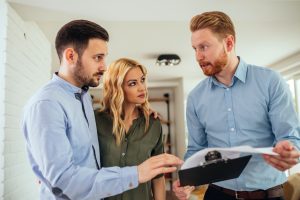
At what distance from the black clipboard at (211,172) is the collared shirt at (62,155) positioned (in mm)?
186

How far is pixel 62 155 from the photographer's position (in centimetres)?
106

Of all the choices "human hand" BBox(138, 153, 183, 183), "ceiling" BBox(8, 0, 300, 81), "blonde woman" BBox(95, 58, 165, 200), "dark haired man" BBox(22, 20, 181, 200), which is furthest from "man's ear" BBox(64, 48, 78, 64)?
"ceiling" BBox(8, 0, 300, 81)

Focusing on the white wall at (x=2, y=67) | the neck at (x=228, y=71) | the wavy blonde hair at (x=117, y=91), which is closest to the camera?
the neck at (x=228, y=71)

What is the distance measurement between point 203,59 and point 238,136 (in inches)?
16.5

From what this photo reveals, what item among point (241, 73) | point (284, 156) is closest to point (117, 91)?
point (241, 73)

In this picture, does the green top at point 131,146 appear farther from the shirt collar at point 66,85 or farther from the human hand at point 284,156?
the human hand at point 284,156

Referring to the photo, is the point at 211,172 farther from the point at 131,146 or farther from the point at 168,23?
the point at 168,23

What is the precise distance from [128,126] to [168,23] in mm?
1878

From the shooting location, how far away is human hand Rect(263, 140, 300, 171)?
1.10 m

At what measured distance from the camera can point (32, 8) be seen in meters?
2.44

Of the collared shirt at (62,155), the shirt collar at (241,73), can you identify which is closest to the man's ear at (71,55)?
the collared shirt at (62,155)

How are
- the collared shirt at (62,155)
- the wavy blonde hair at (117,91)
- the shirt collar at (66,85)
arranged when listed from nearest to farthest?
1. the collared shirt at (62,155)
2. the shirt collar at (66,85)
3. the wavy blonde hair at (117,91)

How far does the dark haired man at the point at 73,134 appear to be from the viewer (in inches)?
41.7

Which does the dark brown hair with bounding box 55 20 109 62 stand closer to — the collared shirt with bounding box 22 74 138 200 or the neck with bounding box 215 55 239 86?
the collared shirt with bounding box 22 74 138 200
